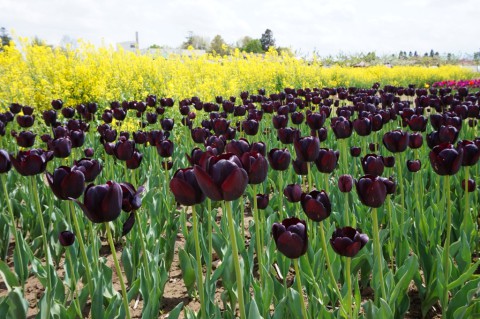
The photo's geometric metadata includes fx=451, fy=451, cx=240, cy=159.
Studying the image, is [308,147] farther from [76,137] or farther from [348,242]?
[76,137]

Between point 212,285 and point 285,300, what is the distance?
403 millimetres

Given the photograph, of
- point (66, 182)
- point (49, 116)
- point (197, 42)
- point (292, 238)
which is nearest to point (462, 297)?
point (292, 238)

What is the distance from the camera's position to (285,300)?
174 centimetres

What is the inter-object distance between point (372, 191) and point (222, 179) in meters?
0.61

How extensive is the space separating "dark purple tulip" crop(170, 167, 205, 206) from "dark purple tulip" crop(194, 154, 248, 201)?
176mm

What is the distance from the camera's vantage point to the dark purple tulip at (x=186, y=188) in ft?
4.31

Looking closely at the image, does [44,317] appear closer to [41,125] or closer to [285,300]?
[285,300]

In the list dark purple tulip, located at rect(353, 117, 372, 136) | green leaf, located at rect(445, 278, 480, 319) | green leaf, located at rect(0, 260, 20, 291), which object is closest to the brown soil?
green leaf, located at rect(0, 260, 20, 291)

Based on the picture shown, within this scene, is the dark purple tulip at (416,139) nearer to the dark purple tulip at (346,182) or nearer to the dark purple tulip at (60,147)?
the dark purple tulip at (346,182)

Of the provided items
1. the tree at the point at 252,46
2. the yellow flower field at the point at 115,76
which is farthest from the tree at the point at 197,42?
the yellow flower field at the point at 115,76

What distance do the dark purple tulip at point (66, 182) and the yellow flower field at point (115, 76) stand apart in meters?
5.74

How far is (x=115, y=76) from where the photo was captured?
28.4 feet

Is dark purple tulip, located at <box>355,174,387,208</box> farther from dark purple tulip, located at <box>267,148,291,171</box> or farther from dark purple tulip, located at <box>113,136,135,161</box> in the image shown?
dark purple tulip, located at <box>113,136,135,161</box>

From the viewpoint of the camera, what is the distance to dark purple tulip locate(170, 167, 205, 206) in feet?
4.31
